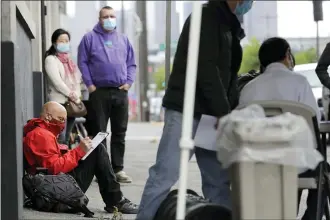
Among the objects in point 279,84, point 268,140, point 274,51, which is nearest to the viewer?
point 268,140

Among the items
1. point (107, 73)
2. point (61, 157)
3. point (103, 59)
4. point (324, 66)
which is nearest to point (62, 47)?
point (103, 59)

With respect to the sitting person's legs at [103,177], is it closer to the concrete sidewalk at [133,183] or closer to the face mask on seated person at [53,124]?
the concrete sidewalk at [133,183]

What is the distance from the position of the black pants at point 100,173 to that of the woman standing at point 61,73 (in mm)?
2111

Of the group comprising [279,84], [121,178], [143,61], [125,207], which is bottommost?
[125,207]

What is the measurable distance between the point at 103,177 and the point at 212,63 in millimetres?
2597

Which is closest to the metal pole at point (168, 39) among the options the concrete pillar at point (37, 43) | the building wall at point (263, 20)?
the concrete pillar at point (37, 43)

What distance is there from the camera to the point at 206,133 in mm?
5418

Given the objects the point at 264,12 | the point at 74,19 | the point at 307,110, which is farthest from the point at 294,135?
the point at 74,19

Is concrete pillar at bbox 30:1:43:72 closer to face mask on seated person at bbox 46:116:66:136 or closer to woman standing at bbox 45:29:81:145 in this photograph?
woman standing at bbox 45:29:81:145

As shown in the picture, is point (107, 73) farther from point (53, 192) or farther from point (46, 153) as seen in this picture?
point (53, 192)

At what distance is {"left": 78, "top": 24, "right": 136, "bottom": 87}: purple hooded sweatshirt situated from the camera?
8992mm

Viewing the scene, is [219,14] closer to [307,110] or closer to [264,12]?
[307,110]

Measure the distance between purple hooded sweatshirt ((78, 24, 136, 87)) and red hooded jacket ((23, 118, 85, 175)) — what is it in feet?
5.64

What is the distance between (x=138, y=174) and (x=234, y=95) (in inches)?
203
